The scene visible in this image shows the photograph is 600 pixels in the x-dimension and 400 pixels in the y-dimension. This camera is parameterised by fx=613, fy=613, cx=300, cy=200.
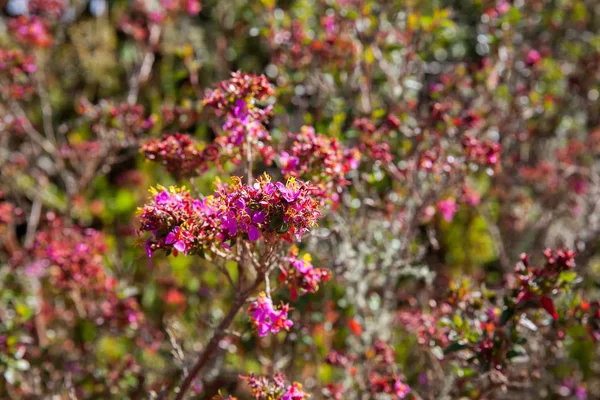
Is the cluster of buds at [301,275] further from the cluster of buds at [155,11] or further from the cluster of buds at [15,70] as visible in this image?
the cluster of buds at [155,11]

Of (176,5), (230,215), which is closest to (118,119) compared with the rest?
(176,5)

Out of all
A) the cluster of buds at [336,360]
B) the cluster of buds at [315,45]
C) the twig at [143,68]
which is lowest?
the cluster of buds at [336,360]

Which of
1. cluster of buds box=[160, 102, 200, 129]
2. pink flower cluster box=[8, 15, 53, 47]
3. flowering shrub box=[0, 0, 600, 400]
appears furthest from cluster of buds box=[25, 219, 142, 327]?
pink flower cluster box=[8, 15, 53, 47]

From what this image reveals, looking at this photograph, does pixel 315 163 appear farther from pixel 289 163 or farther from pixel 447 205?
pixel 447 205

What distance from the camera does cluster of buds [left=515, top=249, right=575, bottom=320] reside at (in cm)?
230

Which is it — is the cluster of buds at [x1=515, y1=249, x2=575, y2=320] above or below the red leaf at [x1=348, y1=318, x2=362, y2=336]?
above

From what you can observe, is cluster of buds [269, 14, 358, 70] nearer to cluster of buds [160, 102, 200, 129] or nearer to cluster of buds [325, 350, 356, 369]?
cluster of buds [160, 102, 200, 129]

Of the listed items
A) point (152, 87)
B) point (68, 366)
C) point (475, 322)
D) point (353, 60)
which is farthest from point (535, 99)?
point (152, 87)

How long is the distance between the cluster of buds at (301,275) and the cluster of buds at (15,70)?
2.24m

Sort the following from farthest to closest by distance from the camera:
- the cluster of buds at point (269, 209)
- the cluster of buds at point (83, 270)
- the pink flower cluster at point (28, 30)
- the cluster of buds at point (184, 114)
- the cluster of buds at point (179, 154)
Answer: the pink flower cluster at point (28, 30), the cluster of buds at point (184, 114), the cluster of buds at point (83, 270), the cluster of buds at point (179, 154), the cluster of buds at point (269, 209)

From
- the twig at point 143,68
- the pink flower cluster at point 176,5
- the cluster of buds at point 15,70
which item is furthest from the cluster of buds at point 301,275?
the pink flower cluster at point 176,5

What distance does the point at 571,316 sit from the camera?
2.55 m

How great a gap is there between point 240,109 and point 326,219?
1.17 meters

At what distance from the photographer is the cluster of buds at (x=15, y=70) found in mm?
3498
